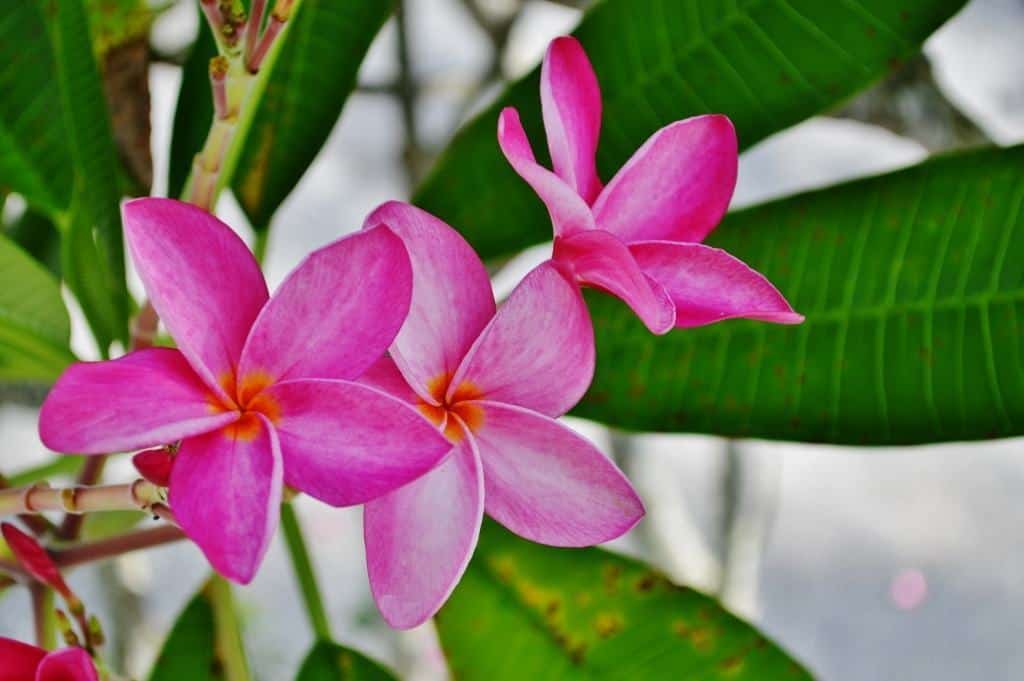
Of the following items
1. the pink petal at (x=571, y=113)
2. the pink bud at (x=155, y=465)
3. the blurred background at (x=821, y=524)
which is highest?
the pink petal at (x=571, y=113)

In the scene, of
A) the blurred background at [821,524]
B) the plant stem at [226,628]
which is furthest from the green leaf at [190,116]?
the blurred background at [821,524]

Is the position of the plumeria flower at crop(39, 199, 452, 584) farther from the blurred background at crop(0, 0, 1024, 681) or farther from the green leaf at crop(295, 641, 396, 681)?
the blurred background at crop(0, 0, 1024, 681)

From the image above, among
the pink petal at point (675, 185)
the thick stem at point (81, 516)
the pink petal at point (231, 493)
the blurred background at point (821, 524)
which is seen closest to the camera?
the pink petal at point (231, 493)

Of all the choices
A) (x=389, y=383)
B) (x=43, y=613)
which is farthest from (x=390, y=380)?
(x=43, y=613)

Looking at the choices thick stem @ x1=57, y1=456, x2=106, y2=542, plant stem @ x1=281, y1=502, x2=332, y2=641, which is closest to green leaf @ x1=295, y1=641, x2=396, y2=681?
plant stem @ x1=281, y1=502, x2=332, y2=641

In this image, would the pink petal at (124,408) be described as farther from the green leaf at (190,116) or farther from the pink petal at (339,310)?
the green leaf at (190,116)
